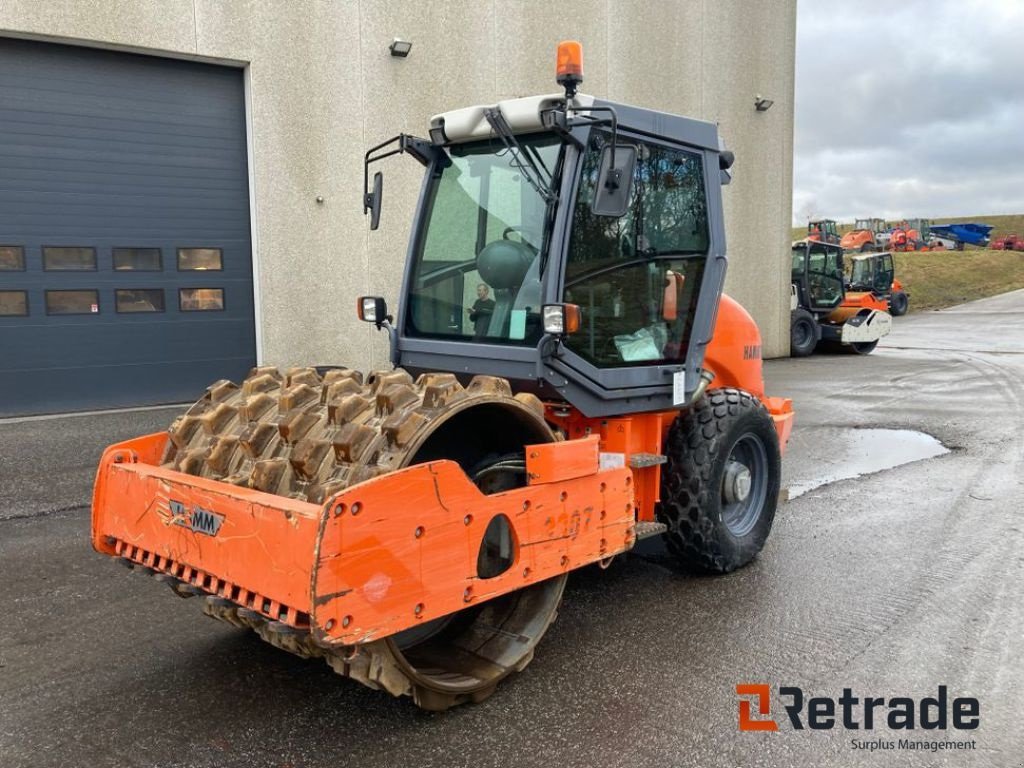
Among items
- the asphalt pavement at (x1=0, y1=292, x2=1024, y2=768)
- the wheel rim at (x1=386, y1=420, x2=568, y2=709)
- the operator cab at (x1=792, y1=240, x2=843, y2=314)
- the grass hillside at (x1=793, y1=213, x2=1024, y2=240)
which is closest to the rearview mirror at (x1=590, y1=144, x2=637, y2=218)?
the wheel rim at (x1=386, y1=420, x2=568, y2=709)

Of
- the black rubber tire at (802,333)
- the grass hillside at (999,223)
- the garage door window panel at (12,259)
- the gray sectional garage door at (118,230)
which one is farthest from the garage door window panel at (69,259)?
the grass hillside at (999,223)

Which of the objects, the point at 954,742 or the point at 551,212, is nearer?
the point at 954,742

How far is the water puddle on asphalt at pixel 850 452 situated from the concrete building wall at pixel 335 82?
648 cm

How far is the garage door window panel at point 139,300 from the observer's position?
34.9ft

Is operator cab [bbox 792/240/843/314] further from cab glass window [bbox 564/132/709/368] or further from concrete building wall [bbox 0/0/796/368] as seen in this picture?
cab glass window [bbox 564/132/709/368]


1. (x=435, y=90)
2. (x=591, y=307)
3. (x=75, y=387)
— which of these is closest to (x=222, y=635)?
(x=591, y=307)

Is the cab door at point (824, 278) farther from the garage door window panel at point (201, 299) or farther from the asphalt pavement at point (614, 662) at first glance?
the asphalt pavement at point (614, 662)

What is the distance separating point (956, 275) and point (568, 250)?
4593cm

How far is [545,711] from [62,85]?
9.89m

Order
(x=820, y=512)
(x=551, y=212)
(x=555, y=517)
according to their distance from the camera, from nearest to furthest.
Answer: (x=555, y=517)
(x=551, y=212)
(x=820, y=512)

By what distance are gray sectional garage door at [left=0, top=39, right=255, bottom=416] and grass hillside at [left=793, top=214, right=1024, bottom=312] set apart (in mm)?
32174

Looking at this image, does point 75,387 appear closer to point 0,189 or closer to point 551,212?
point 0,189

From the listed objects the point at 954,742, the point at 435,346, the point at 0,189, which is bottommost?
the point at 954,742

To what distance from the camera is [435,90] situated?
41.9 feet
